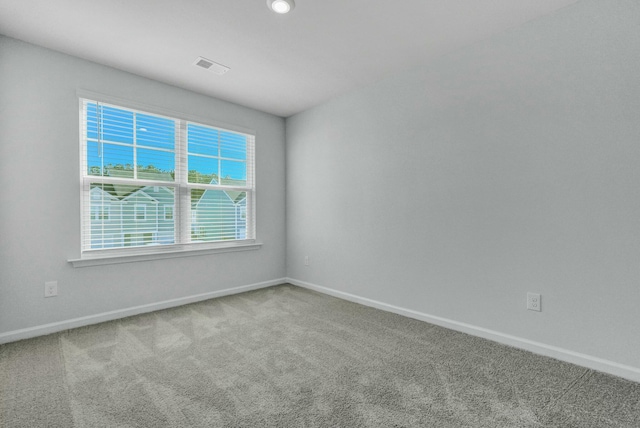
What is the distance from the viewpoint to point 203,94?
349 cm

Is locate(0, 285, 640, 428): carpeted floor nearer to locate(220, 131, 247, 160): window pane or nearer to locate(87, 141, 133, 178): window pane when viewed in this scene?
locate(87, 141, 133, 178): window pane

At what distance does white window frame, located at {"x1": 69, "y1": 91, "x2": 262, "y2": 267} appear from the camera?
107 inches

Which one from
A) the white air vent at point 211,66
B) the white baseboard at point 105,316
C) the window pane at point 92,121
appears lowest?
the white baseboard at point 105,316

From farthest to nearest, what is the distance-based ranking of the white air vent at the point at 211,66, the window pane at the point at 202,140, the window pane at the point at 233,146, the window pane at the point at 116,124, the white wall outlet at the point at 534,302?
the window pane at the point at 233,146 < the window pane at the point at 202,140 < the window pane at the point at 116,124 < the white air vent at the point at 211,66 < the white wall outlet at the point at 534,302

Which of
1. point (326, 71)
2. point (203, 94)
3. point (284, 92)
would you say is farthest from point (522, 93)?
point (203, 94)

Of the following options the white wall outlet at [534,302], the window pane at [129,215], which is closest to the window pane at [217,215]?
the window pane at [129,215]

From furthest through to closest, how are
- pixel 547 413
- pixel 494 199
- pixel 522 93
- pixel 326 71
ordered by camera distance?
1. pixel 326 71
2. pixel 494 199
3. pixel 522 93
4. pixel 547 413

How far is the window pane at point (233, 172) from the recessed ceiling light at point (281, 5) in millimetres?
2053

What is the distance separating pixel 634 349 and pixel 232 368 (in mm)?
2507

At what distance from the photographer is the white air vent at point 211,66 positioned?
107 inches

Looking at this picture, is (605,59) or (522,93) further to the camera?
(522,93)

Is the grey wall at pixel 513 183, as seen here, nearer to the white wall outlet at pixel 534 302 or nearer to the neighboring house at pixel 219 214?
the white wall outlet at pixel 534 302

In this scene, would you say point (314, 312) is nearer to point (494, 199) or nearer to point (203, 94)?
point (494, 199)

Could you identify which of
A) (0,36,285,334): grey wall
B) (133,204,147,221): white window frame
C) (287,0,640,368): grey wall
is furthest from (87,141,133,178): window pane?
(287,0,640,368): grey wall
